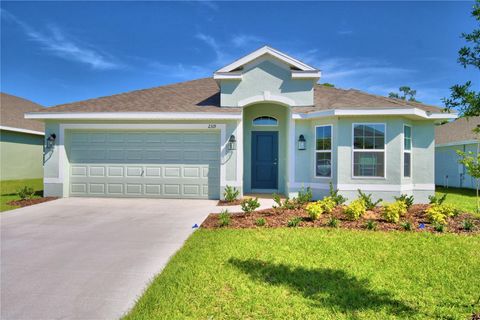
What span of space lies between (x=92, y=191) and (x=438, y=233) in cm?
1147

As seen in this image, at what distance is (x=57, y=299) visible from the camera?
348 cm

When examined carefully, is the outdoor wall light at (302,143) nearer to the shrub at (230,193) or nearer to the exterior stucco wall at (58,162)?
the exterior stucco wall at (58,162)

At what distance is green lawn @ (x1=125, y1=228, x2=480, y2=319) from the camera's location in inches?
123

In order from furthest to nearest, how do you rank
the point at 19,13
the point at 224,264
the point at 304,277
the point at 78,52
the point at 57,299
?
the point at 78,52, the point at 19,13, the point at 224,264, the point at 304,277, the point at 57,299

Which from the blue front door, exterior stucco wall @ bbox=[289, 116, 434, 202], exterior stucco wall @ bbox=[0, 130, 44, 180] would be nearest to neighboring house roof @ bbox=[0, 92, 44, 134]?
exterior stucco wall @ bbox=[0, 130, 44, 180]

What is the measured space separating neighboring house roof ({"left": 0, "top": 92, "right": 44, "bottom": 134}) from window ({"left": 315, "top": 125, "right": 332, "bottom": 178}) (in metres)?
14.5

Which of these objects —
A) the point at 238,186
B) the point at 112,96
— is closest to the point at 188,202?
the point at 238,186

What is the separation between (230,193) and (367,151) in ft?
16.7

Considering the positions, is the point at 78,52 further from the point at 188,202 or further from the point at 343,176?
the point at 343,176

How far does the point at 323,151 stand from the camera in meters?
10.3

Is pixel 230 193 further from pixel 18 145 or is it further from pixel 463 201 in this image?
pixel 18 145

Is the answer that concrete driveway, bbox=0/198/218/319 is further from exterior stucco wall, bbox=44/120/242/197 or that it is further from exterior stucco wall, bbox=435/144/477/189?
exterior stucco wall, bbox=435/144/477/189

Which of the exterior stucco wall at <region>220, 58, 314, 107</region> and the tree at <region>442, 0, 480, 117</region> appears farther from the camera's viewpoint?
the exterior stucco wall at <region>220, 58, 314, 107</region>

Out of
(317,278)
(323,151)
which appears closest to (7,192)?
(323,151)
